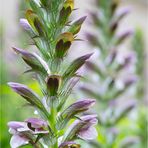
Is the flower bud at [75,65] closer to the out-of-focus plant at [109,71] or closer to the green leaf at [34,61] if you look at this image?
the green leaf at [34,61]

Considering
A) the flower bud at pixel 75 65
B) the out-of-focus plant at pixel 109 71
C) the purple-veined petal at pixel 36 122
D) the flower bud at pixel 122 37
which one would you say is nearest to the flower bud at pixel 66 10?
the flower bud at pixel 75 65

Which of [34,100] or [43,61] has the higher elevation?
[43,61]

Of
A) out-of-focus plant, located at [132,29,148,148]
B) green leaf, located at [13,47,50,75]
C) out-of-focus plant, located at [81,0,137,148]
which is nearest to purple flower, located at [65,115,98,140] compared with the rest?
green leaf, located at [13,47,50,75]

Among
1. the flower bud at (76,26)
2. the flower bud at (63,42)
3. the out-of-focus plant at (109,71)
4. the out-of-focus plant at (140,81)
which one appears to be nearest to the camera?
the flower bud at (63,42)

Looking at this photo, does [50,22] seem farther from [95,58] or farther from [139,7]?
[139,7]

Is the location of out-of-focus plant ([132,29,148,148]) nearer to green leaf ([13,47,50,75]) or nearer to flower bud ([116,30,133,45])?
flower bud ([116,30,133,45])

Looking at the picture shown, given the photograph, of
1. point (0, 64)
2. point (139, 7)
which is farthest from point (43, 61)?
point (139, 7)

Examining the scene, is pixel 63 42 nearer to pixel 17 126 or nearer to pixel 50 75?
pixel 50 75

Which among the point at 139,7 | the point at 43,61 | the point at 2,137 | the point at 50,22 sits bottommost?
the point at 2,137
